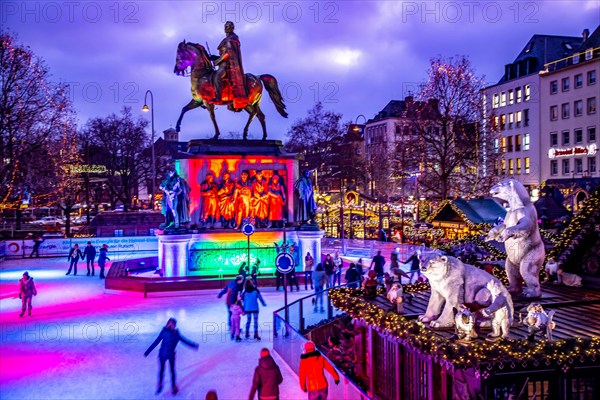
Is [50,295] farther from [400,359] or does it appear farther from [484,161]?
[484,161]

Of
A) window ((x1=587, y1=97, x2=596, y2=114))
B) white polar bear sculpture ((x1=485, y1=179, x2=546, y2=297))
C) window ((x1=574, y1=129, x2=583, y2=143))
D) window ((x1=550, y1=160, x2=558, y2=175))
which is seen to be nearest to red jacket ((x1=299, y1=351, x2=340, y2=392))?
white polar bear sculpture ((x1=485, y1=179, x2=546, y2=297))

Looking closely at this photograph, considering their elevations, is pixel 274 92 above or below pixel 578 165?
above

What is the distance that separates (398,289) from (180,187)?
1686 centimetres

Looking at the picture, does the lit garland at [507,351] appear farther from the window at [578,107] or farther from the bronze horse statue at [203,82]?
the window at [578,107]

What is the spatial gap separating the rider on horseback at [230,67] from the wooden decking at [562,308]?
57.2 feet

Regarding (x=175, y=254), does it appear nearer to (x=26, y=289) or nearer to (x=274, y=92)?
(x=26, y=289)

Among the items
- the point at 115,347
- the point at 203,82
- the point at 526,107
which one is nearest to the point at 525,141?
the point at 526,107

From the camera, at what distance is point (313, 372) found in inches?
A: 386

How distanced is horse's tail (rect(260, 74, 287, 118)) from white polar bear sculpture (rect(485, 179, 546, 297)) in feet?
62.1

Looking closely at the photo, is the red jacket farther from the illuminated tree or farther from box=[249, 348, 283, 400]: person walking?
the illuminated tree

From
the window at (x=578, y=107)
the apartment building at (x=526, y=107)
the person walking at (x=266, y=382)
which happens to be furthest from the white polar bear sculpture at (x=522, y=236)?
the apartment building at (x=526, y=107)

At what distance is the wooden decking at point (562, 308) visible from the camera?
29.5 feet

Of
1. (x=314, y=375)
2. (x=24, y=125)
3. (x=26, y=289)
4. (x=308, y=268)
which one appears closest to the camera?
(x=314, y=375)

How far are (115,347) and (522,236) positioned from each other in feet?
33.4
